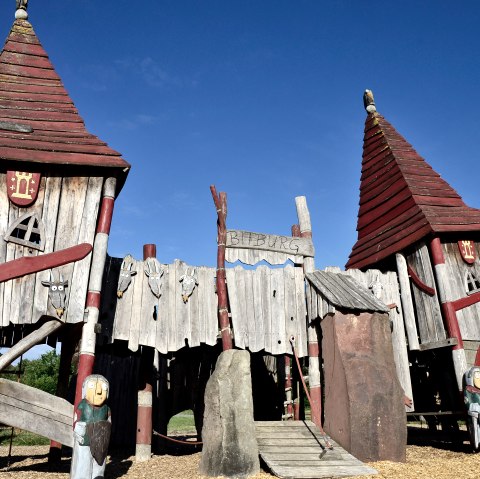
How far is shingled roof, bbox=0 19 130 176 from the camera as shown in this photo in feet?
27.9

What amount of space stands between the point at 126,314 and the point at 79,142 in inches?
127

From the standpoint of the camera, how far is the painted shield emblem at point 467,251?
37.8 feet

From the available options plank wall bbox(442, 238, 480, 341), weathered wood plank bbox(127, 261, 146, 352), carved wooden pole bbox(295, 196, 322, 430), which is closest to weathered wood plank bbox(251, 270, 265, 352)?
carved wooden pole bbox(295, 196, 322, 430)

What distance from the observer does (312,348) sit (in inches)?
406

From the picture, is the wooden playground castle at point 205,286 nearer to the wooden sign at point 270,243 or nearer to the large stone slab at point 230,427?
the wooden sign at point 270,243

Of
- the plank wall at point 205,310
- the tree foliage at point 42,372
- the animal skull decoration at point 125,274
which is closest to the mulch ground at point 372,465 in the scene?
the plank wall at point 205,310

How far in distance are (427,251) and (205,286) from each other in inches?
203

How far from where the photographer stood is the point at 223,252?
1023 cm

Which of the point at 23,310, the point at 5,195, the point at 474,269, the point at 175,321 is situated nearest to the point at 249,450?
the point at 175,321

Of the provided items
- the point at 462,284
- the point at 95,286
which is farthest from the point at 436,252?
the point at 95,286

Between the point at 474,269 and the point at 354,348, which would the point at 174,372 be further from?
the point at 474,269

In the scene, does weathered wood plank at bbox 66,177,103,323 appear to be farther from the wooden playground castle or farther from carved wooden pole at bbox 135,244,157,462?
carved wooden pole at bbox 135,244,157,462

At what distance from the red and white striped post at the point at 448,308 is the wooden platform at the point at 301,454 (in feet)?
11.5

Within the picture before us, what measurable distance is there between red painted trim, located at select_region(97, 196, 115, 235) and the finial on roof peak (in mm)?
10051
